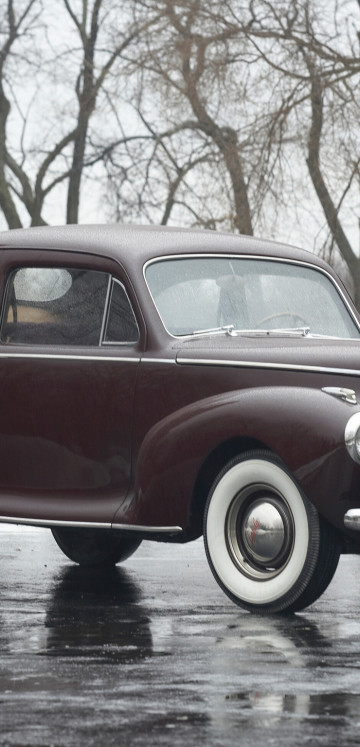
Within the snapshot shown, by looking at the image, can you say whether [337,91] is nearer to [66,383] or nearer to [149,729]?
[66,383]

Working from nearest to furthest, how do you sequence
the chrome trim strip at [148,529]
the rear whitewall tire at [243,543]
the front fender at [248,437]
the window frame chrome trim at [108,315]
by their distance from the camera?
the front fender at [248,437] < the rear whitewall tire at [243,543] < the chrome trim strip at [148,529] < the window frame chrome trim at [108,315]

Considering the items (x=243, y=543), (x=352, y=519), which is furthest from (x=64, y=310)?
(x=352, y=519)

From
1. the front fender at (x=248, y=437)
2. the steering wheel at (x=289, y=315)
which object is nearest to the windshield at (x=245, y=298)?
the steering wheel at (x=289, y=315)

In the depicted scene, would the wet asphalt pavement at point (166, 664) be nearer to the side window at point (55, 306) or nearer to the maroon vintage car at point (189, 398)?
the maroon vintage car at point (189, 398)

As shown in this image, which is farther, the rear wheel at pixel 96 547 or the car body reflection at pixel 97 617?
the rear wheel at pixel 96 547

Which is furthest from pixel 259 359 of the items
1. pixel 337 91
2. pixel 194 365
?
pixel 337 91

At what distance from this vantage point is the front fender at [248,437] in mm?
7523

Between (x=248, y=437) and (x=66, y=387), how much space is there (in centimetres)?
115

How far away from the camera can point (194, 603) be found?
8414mm

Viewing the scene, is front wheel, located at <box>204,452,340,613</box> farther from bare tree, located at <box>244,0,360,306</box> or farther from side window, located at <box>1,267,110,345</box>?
bare tree, located at <box>244,0,360,306</box>

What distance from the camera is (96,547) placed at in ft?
33.1

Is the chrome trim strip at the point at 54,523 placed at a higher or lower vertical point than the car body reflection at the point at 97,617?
higher

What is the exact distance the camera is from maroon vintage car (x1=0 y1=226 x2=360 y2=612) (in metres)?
7.69

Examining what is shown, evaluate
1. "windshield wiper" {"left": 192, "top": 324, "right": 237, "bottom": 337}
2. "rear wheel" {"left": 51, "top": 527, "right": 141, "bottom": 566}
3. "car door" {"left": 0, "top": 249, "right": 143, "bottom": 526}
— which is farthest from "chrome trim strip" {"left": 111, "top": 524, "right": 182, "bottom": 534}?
"rear wheel" {"left": 51, "top": 527, "right": 141, "bottom": 566}
